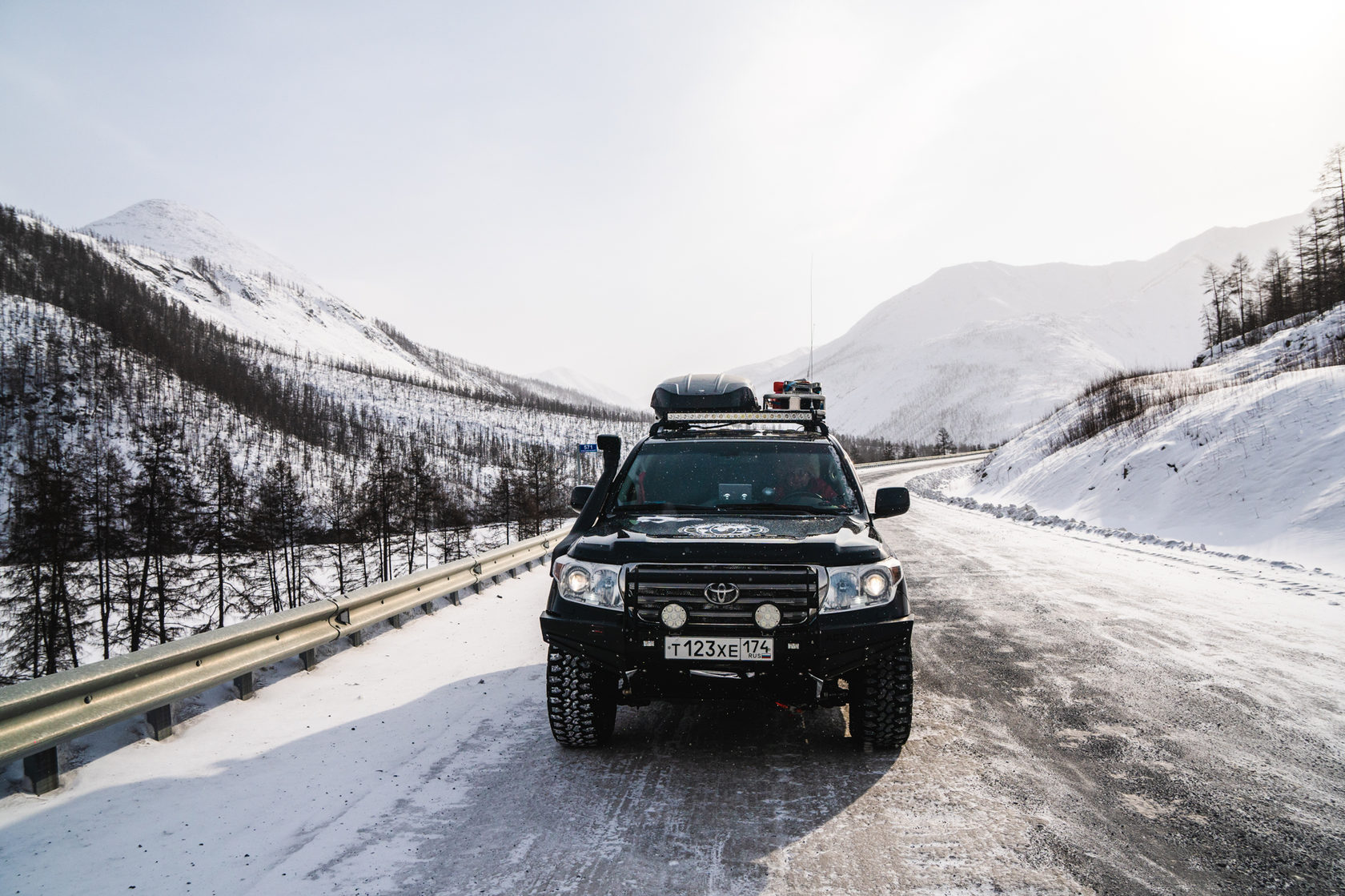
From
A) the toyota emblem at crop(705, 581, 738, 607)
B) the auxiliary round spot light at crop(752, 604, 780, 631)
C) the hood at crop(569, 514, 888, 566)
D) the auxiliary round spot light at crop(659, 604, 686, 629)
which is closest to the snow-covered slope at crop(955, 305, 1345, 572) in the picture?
the hood at crop(569, 514, 888, 566)

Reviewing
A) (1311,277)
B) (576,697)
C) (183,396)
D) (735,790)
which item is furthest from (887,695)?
(183,396)

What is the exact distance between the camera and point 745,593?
3.57m

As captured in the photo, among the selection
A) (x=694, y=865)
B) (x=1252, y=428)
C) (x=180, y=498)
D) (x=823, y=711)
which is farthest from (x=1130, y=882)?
(x=180, y=498)

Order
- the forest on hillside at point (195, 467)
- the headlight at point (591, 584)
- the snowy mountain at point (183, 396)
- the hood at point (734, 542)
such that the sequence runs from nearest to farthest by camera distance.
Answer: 1. the hood at point (734, 542)
2. the headlight at point (591, 584)
3. the forest on hillside at point (195, 467)
4. the snowy mountain at point (183, 396)

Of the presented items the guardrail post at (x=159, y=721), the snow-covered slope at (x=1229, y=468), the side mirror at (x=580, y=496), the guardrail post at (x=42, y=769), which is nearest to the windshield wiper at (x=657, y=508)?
the side mirror at (x=580, y=496)

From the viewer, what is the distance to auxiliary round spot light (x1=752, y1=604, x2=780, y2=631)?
3.53 meters

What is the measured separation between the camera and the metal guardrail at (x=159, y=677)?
3.27 metres

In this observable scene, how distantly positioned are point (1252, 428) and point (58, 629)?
1614 inches

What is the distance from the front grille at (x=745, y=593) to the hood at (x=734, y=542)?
6cm

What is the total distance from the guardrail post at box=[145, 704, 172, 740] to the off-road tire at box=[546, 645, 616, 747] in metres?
2.34

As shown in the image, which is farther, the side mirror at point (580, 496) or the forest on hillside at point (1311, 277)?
the forest on hillside at point (1311, 277)

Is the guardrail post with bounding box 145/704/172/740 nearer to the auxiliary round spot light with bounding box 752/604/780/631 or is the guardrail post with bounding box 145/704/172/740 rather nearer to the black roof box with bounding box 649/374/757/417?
the auxiliary round spot light with bounding box 752/604/780/631

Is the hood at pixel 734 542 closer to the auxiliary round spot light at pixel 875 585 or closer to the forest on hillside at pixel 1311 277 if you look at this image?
the auxiliary round spot light at pixel 875 585

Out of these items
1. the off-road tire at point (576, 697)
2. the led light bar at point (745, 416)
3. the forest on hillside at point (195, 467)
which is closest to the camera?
the off-road tire at point (576, 697)
